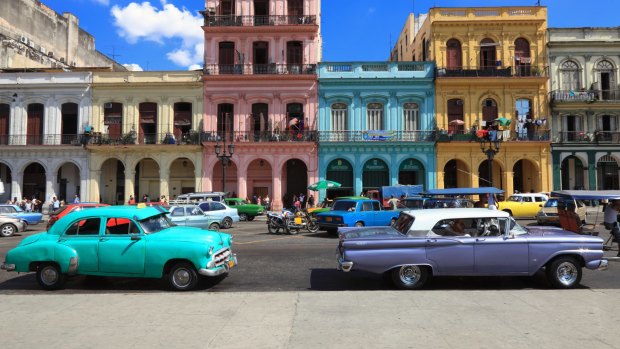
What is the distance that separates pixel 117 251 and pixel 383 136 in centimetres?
2454

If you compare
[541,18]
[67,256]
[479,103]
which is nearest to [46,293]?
[67,256]

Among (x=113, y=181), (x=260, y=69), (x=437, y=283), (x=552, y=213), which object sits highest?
(x=260, y=69)

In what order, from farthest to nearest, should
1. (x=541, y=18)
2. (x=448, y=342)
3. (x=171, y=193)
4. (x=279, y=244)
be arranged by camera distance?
(x=171, y=193), (x=541, y=18), (x=279, y=244), (x=448, y=342)

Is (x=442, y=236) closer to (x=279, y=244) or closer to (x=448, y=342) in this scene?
(x=448, y=342)

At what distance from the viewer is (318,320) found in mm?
5875

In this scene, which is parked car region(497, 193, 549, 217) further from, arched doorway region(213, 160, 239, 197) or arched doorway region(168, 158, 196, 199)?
arched doorway region(168, 158, 196, 199)

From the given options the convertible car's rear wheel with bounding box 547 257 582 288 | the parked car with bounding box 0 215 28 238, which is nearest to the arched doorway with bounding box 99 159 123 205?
the parked car with bounding box 0 215 28 238

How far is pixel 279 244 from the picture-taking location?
48.0ft

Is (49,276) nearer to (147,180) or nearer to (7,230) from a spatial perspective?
(7,230)

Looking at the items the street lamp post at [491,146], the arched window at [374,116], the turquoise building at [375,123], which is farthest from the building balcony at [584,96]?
the arched window at [374,116]

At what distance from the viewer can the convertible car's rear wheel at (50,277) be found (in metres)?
8.26

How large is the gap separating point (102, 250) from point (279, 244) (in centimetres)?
723

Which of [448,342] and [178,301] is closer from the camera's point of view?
[448,342]

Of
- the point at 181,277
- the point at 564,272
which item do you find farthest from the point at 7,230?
the point at 564,272
